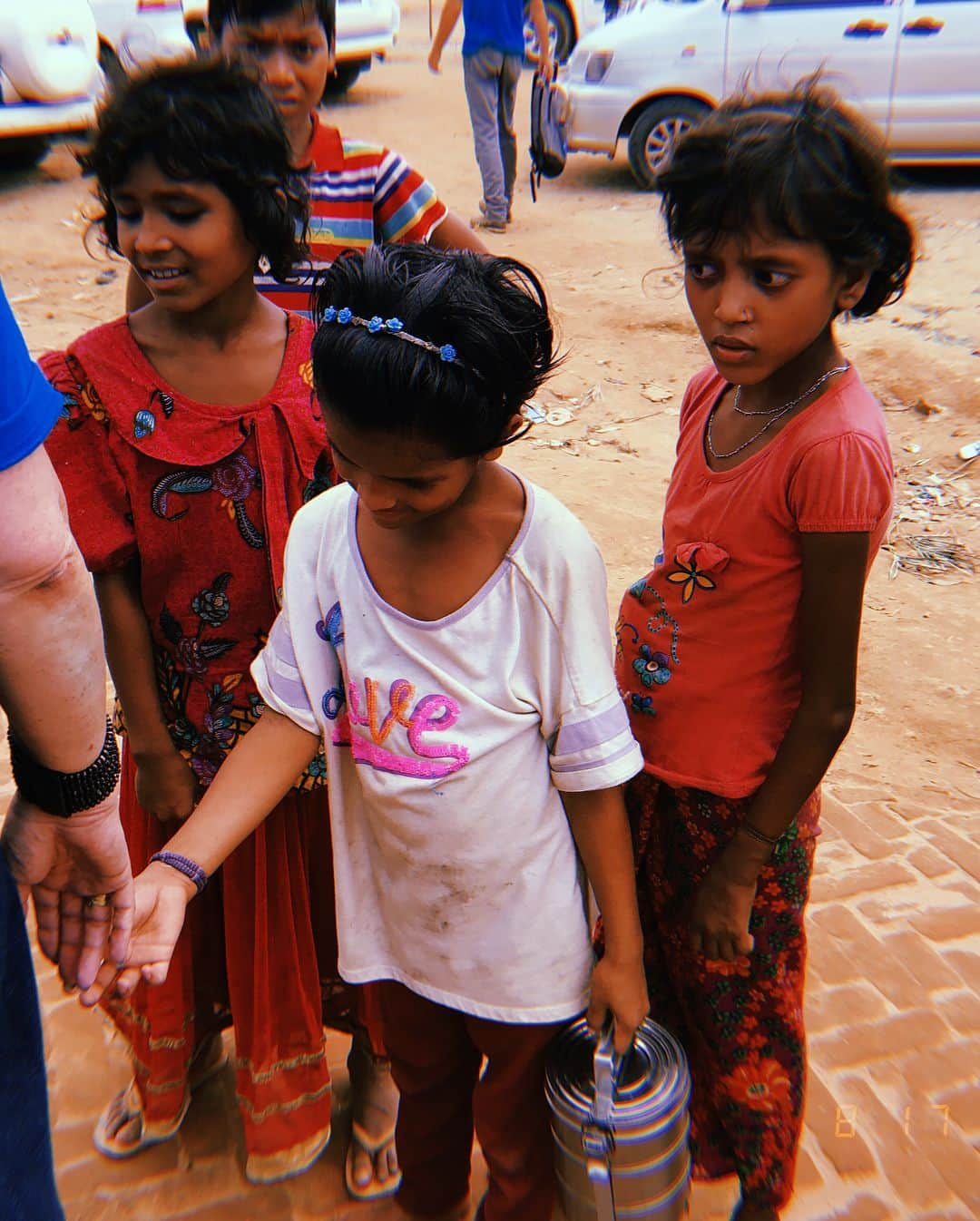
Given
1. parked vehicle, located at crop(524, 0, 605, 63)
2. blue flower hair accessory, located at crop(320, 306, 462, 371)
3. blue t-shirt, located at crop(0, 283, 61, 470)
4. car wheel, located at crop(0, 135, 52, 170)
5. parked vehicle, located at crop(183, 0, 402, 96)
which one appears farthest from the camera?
parked vehicle, located at crop(524, 0, 605, 63)

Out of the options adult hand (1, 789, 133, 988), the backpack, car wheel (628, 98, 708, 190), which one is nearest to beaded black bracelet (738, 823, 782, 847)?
adult hand (1, 789, 133, 988)

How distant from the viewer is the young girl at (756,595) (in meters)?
1.60

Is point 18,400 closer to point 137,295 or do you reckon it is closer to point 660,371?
point 137,295

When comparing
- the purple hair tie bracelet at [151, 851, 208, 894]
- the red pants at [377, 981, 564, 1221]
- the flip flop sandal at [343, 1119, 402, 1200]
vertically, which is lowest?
the flip flop sandal at [343, 1119, 402, 1200]

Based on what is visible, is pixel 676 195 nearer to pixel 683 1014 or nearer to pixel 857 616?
pixel 857 616

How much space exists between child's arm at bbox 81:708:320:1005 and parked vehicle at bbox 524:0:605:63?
46.2 feet

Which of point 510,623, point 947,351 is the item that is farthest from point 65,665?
point 947,351

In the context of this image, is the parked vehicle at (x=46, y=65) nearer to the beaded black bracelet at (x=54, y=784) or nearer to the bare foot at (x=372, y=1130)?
the bare foot at (x=372, y=1130)

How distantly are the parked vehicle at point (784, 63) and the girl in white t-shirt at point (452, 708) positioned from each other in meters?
7.86

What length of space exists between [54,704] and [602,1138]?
0.91 m

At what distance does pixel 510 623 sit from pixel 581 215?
349 inches

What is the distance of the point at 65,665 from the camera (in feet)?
4.39

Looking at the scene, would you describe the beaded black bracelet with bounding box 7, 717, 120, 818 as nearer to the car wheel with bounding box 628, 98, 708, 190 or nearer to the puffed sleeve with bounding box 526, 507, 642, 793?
the puffed sleeve with bounding box 526, 507, 642, 793

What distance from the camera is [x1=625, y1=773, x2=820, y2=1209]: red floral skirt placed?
1.87m
